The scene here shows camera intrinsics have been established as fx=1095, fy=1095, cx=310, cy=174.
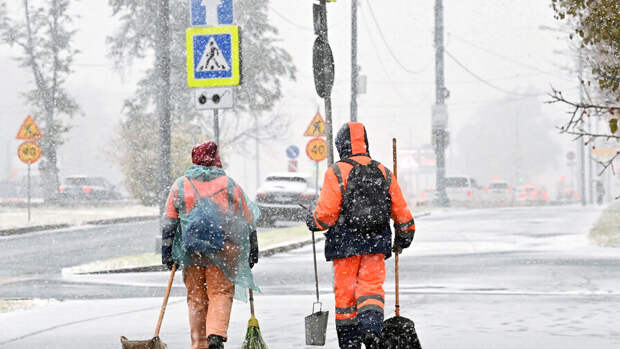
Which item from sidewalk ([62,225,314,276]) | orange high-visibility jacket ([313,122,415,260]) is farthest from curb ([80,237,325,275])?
orange high-visibility jacket ([313,122,415,260])

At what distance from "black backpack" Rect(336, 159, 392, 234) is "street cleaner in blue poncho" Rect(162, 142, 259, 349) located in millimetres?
886

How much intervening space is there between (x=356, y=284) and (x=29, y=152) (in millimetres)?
23065

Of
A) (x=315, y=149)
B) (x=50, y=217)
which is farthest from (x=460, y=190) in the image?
(x=315, y=149)

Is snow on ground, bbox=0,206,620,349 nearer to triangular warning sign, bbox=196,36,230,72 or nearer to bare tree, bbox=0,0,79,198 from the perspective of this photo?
triangular warning sign, bbox=196,36,230,72

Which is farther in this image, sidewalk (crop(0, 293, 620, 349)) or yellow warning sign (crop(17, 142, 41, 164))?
yellow warning sign (crop(17, 142, 41, 164))

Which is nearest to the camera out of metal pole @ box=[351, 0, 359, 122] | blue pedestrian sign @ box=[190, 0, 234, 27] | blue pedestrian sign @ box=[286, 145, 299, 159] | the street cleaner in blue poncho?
the street cleaner in blue poncho

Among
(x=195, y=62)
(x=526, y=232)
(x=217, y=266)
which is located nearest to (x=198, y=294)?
(x=217, y=266)

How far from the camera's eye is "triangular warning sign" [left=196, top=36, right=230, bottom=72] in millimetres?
13391

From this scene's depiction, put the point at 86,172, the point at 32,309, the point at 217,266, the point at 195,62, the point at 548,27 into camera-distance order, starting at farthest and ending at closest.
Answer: the point at 86,172
the point at 548,27
the point at 195,62
the point at 32,309
the point at 217,266

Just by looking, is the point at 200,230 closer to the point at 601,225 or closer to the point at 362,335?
the point at 362,335

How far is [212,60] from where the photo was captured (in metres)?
13.4

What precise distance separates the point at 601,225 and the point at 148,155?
2106 cm

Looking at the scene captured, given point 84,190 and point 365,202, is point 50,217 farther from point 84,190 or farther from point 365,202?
point 365,202

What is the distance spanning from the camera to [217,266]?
7547mm
